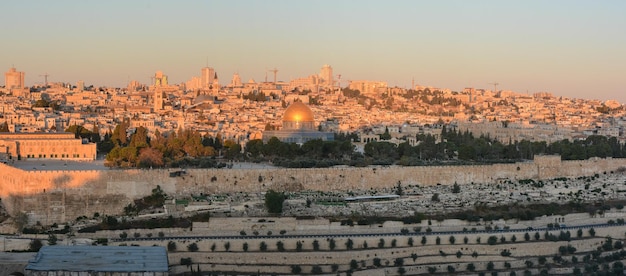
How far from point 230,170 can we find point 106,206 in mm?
3943

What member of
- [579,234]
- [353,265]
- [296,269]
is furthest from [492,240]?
[296,269]

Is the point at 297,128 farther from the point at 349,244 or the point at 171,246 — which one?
the point at 171,246

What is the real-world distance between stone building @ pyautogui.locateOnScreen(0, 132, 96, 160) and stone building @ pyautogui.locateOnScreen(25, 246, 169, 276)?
16.5 m

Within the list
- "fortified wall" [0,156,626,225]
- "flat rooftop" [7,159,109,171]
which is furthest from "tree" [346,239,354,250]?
"flat rooftop" [7,159,109,171]

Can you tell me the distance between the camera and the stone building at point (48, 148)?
124 ft

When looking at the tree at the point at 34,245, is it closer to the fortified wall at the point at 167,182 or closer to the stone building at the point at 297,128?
the fortified wall at the point at 167,182

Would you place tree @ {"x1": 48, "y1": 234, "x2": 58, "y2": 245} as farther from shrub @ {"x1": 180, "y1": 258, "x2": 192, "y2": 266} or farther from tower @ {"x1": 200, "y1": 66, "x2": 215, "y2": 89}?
tower @ {"x1": 200, "y1": 66, "x2": 215, "y2": 89}

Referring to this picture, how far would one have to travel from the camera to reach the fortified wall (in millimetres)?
29672

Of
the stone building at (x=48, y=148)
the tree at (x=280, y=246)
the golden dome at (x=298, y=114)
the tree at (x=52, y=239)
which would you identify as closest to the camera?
the tree at (x=52, y=239)

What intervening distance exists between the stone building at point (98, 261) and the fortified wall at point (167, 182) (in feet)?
26.1

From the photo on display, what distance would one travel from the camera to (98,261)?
20953 mm

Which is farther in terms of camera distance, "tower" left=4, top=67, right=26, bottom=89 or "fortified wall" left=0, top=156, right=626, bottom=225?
"tower" left=4, top=67, right=26, bottom=89

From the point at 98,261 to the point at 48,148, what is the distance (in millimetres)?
18304

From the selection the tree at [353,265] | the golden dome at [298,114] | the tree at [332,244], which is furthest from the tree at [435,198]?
the golden dome at [298,114]
